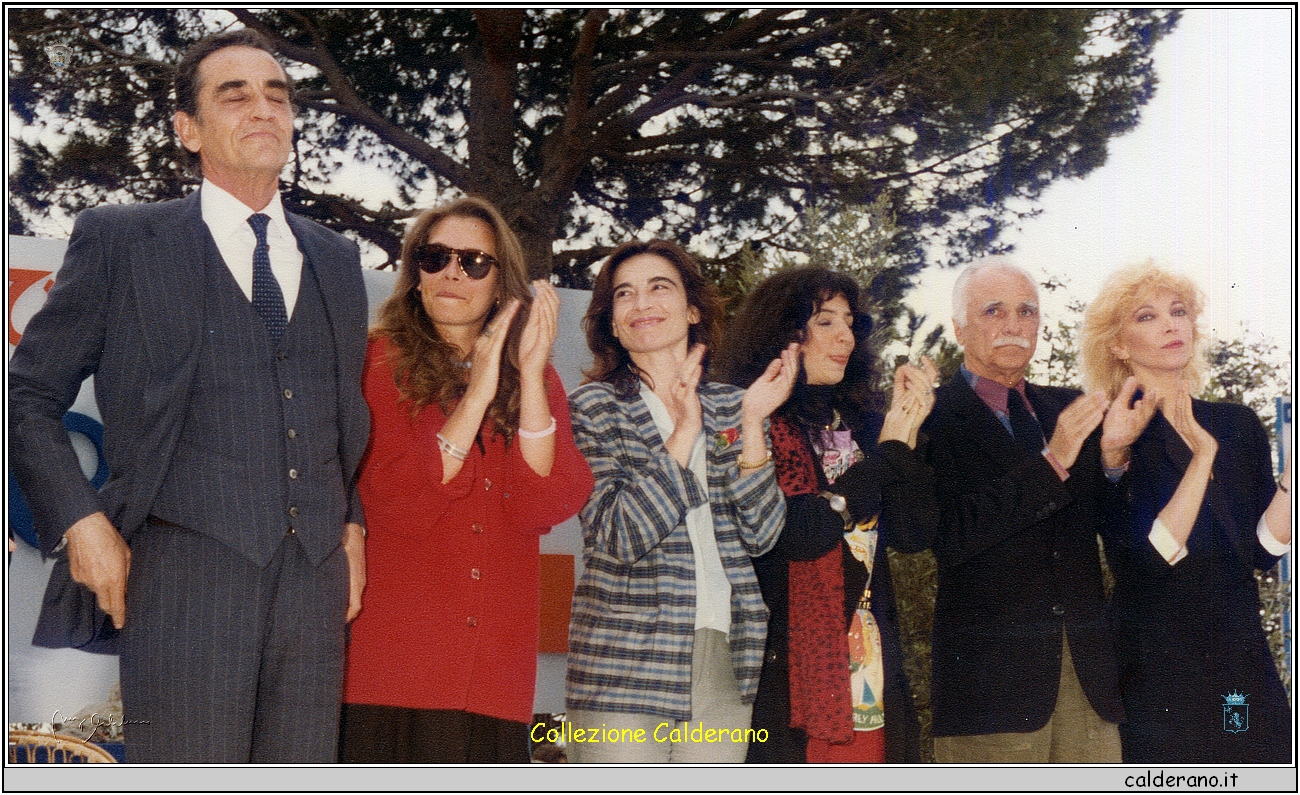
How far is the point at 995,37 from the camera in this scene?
450cm

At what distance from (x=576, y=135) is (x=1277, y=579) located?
9.63 ft

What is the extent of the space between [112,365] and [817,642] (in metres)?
2.30

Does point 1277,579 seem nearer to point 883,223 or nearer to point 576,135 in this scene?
point 883,223

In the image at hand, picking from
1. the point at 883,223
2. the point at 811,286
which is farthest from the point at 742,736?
the point at 883,223

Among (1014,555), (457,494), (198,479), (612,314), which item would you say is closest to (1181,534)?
(1014,555)

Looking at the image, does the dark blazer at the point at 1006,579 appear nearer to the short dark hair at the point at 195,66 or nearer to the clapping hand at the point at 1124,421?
the clapping hand at the point at 1124,421

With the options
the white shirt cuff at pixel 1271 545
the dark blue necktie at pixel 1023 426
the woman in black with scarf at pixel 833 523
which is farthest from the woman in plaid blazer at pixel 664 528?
the white shirt cuff at pixel 1271 545

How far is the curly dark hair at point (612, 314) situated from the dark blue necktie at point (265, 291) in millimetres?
1041

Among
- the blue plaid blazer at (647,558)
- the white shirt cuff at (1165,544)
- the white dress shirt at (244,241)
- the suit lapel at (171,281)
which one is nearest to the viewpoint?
the suit lapel at (171,281)

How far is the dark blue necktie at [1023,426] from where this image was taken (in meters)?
4.49

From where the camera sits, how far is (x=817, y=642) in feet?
13.6

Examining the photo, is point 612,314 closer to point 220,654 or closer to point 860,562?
point 860,562

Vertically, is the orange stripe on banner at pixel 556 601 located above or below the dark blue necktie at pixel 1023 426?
below

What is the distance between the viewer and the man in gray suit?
3.53 m
